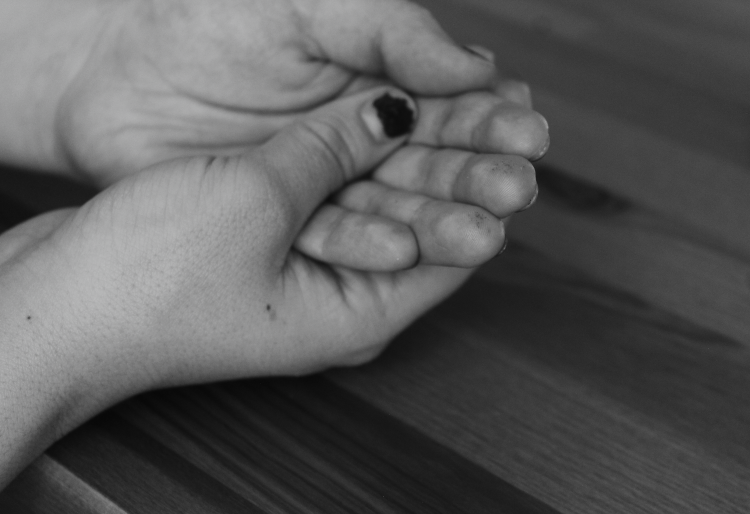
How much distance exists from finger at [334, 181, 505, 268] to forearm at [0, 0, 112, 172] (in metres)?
0.39

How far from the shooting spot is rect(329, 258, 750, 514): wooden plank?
1.63 feet

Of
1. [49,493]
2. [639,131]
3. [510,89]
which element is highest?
[510,89]

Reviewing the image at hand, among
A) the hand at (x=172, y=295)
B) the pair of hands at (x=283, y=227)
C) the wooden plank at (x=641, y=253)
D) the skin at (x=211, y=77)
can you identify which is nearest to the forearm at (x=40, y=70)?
the skin at (x=211, y=77)

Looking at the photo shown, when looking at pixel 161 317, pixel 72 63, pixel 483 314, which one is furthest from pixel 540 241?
pixel 72 63

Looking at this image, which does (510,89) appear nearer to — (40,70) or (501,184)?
(501,184)

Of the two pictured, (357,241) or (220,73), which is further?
(220,73)

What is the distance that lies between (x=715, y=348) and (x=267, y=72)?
0.44 metres

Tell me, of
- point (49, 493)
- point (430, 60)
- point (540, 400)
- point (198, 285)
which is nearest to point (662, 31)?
point (430, 60)

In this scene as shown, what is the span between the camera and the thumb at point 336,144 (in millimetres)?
554

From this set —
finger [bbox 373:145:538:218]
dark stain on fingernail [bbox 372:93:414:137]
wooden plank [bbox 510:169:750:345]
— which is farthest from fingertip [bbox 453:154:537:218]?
wooden plank [bbox 510:169:750:345]

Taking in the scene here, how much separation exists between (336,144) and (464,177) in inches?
4.4

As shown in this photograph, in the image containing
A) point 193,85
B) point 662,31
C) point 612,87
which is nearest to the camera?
point 193,85

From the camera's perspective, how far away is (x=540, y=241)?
2.38 ft

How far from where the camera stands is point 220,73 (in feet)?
2.26
